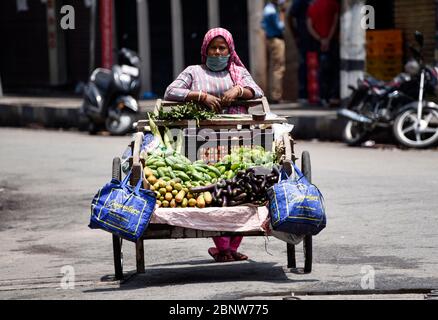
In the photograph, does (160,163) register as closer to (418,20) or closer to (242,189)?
(242,189)

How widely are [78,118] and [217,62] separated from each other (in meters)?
12.9

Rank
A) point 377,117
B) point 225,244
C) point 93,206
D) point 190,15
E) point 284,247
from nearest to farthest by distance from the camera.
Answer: point 93,206
point 225,244
point 284,247
point 377,117
point 190,15

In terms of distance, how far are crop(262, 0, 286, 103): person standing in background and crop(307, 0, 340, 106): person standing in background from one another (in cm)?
72

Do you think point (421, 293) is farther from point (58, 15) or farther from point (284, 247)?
point (58, 15)

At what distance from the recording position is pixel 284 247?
10.1 m

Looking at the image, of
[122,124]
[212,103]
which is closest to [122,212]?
[212,103]

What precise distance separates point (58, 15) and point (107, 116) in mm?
9149

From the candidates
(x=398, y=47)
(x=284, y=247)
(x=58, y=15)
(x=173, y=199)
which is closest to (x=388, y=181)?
(x=284, y=247)

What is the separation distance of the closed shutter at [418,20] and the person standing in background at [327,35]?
1191 millimetres

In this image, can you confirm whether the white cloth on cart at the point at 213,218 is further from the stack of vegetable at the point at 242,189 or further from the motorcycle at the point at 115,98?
the motorcycle at the point at 115,98

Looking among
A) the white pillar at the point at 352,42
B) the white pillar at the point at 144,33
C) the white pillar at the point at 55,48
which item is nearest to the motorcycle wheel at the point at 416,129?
the white pillar at the point at 352,42

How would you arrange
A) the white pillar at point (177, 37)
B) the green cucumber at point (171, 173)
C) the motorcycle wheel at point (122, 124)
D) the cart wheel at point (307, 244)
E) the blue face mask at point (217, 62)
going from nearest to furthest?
the cart wheel at point (307, 244) → the green cucumber at point (171, 173) → the blue face mask at point (217, 62) → the motorcycle wheel at point (122, 124) → the white pillar at point (177, 37)

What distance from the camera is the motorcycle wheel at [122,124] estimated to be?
20406 millimetres

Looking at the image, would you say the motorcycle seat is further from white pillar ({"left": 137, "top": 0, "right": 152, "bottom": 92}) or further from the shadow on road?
the shadow on road
